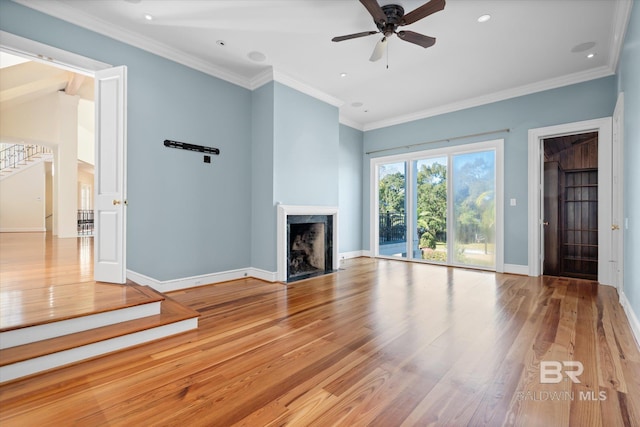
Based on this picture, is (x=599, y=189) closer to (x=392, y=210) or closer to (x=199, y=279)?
(x=392, y=210)

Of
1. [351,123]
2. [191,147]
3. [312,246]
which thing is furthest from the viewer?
[351,123]

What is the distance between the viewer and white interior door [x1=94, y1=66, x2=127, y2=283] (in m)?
3.11

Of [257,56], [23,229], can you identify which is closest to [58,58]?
[257,56]

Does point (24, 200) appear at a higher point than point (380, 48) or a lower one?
lower

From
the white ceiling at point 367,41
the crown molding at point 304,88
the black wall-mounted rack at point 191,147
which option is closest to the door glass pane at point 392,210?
the white ceiling at point 367,41

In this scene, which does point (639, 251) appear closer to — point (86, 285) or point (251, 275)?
point (251, 275)

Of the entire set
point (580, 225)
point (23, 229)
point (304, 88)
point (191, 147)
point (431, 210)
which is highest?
point (304, 88)

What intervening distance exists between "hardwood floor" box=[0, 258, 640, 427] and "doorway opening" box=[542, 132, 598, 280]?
2.63m

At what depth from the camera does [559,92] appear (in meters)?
4.64

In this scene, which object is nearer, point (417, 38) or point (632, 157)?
point (632, 157)

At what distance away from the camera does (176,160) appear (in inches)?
157

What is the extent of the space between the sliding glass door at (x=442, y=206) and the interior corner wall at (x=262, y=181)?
10.4ft

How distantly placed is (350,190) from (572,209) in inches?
174

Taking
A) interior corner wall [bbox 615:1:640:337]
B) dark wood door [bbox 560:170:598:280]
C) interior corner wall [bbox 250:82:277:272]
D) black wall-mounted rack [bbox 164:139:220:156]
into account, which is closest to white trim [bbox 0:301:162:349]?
interior corner wall [bbox 250:82:277:272]
